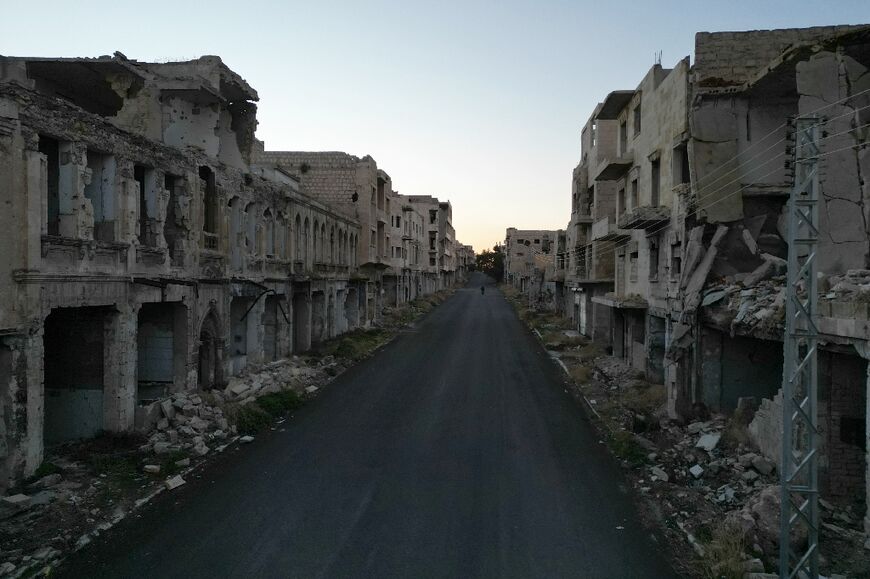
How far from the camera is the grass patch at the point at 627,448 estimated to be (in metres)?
13.9

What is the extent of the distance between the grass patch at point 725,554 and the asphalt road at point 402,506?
Result: 2.07 ft

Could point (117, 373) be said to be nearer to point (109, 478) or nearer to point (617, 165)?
point (109, 478)

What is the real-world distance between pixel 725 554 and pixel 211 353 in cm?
1721

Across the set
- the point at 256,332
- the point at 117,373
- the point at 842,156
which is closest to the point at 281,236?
the point at 256,332

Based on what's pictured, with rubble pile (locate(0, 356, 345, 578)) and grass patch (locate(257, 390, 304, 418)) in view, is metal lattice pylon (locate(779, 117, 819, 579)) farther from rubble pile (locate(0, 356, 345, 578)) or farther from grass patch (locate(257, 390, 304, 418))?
grass patch (locate(257, 390, 304, 418))

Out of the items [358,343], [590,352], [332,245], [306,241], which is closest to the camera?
[590,352]

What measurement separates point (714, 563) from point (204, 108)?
21.0 m

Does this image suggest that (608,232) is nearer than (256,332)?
No

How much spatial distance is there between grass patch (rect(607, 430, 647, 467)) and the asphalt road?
1.52ft

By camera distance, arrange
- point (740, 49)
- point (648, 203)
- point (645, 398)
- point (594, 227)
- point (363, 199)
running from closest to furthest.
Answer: point (740, 49), point (645, 398), point (648, 203), point (594, 227), point (363, 199)

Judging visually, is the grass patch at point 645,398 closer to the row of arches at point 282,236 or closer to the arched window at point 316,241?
the row of arches at point 282,236

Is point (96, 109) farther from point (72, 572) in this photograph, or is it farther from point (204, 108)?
point (72, 572)

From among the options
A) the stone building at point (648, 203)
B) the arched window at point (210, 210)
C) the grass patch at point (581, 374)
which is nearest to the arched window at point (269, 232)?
the arched window at point (210, 210)

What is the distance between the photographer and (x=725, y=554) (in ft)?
28.5
